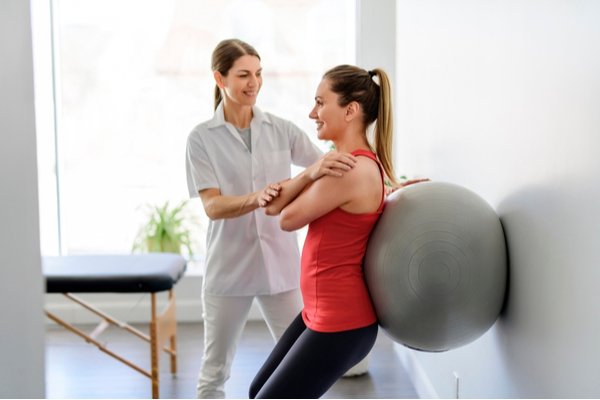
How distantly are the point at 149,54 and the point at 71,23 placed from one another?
2.16ft

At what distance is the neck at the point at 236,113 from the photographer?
→ 212cm

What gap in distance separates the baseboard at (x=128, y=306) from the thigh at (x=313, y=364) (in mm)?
2559

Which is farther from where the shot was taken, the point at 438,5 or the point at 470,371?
the point at 438,5

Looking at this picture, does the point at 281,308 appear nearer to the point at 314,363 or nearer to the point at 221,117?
the point at 314,363

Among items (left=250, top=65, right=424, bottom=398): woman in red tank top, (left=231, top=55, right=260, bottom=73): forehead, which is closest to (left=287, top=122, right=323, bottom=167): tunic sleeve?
(left=231, top=55, right=260, bottom=73): forehead

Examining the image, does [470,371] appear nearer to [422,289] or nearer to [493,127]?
[422,289]

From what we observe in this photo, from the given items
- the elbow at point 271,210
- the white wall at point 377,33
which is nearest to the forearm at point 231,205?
the elbow at point 271,210

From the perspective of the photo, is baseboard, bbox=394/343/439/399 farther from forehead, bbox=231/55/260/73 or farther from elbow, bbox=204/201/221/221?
forehead, bbox=231/55/260/73

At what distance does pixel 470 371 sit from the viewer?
1.91 meters

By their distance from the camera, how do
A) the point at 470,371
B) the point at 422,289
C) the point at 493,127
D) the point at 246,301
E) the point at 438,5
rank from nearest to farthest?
the point at 422,289 → the point at 493,127 → the point at 470,371 → the point at 246,301 → the point at 438,5

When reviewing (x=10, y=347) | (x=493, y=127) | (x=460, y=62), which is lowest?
(x=10, y=347)

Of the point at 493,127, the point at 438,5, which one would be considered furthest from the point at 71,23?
the point at 493,127

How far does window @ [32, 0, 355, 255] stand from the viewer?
4156mm

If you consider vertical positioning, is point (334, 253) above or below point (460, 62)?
below
